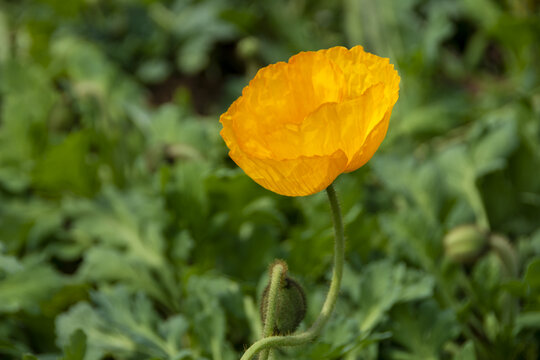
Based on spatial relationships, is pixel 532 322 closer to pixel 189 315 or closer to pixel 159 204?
pixel 189 315

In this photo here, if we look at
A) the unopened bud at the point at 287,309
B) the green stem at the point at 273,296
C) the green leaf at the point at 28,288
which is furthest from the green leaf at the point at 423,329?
the green leaf at the point at 28,288

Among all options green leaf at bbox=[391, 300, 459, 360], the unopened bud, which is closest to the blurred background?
green leaf at bbox=[391, 300, 459, 360]

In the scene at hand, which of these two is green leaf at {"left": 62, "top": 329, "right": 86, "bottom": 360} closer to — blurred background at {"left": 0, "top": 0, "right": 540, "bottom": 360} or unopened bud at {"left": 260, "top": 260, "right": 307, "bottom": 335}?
blurred background at {"left": 0, "top": 0, "right": 540, "bottom": 360}

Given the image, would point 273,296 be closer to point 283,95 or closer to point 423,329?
point 283,95

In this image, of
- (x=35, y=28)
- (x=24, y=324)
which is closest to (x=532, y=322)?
(x=24, y=324)

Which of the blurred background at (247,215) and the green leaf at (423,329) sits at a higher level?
the blurred background at (247,215)

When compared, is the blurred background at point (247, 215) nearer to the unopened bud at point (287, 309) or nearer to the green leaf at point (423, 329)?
the green leaf at point (423, 329)

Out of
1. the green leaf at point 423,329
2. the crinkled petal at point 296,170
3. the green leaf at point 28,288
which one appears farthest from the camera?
the green leaf at point 28,288
